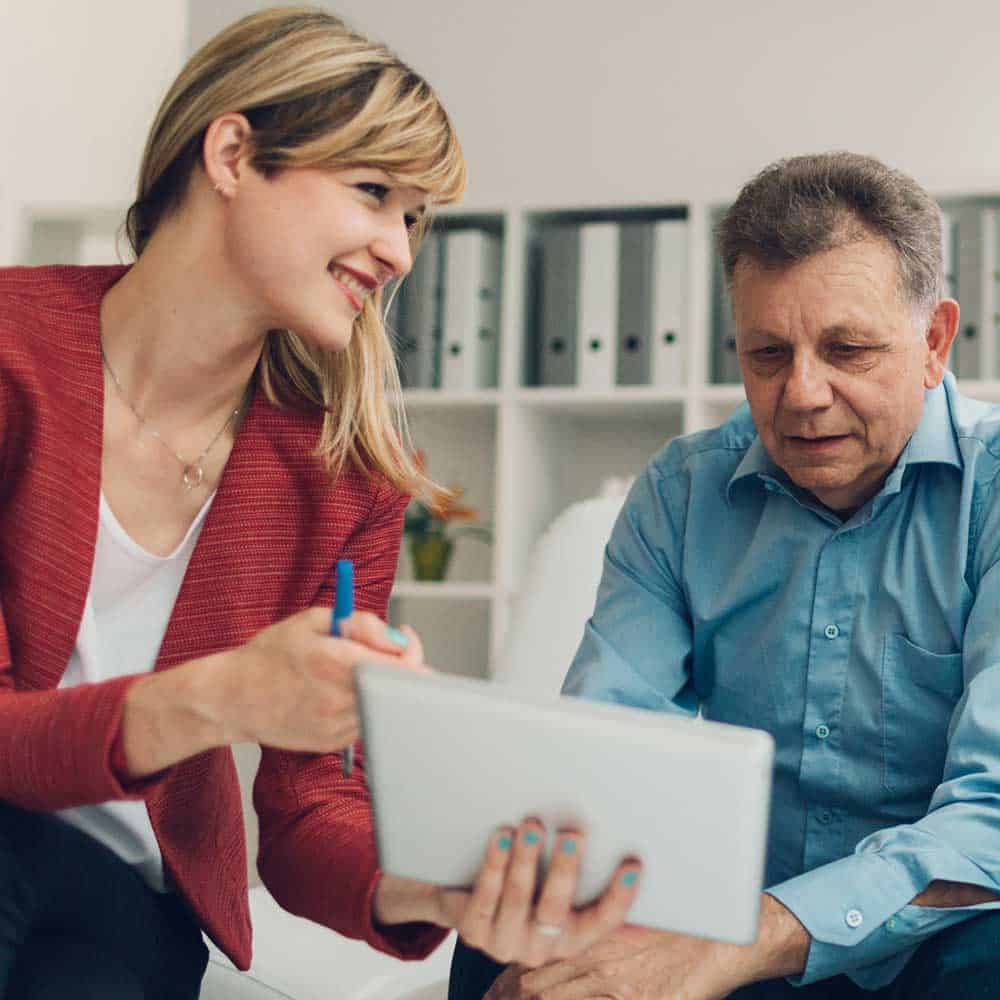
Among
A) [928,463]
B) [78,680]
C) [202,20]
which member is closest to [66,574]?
[78,680]

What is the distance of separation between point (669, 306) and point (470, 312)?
1.33ft

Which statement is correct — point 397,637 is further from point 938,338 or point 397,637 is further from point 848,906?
point 938,338

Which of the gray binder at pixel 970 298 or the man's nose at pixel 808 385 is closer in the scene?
the man's nose at pixel 808 385

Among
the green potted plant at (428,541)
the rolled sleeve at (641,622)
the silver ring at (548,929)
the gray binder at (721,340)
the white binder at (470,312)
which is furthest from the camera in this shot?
the green potted plant at (428,541)

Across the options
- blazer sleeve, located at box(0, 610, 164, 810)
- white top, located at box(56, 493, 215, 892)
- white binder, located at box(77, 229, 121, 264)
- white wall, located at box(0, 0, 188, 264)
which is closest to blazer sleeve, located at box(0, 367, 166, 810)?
blazer sleeve, located at box(0, 610, 164, 810)

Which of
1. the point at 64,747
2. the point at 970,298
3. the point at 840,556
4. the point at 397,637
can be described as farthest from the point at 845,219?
the point at 970,298

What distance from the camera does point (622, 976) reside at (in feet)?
3.73

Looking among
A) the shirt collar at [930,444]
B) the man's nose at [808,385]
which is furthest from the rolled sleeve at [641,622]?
the man's nose at [808,385]

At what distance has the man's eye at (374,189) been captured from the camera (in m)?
1.23

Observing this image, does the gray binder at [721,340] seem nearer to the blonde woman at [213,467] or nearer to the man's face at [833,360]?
the man's face at [833,360]

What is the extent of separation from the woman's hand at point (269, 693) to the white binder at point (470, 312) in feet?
6.58

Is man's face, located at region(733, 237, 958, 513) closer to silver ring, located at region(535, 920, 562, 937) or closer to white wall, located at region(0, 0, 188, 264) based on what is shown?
silver ring, located at region(535, 920, 562, 937)

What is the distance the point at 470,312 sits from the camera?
292 cm

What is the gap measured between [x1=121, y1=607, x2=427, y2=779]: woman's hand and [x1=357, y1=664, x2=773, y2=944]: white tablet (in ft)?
0.09
